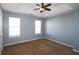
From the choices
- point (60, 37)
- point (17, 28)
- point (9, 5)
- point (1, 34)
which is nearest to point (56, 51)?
point (60, 37)

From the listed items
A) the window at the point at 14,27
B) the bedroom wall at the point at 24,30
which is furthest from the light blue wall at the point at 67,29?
the window at the point at 14,27

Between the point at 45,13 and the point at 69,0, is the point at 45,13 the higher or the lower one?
the lower one

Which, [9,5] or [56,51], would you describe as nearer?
[9,5]

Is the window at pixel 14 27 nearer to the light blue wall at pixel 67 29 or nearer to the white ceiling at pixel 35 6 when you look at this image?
the white ceiling at pixel 35 6

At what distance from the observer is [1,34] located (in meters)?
1.55

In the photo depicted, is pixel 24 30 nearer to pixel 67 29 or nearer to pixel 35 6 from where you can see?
pixel 35 6

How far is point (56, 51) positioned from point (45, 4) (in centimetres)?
93

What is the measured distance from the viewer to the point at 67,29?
1.57m

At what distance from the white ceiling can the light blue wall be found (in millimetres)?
100

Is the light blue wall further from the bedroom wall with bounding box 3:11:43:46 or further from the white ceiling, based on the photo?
the bedroom wall with bounding box 3:11:43:46

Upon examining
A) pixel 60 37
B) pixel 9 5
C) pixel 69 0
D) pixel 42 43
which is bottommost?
pixel 42 43

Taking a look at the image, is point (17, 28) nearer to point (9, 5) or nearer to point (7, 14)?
point (7, 14)

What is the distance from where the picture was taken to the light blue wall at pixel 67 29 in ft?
5.07

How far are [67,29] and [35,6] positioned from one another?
2.45 feet
